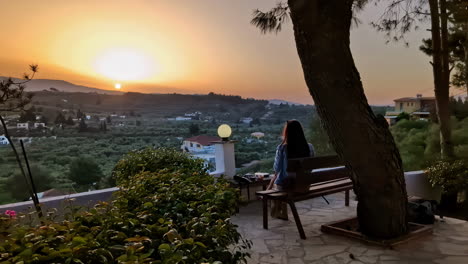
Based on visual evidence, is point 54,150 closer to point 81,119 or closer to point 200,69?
point 81,119

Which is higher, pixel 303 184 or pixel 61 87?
pixel 61 87

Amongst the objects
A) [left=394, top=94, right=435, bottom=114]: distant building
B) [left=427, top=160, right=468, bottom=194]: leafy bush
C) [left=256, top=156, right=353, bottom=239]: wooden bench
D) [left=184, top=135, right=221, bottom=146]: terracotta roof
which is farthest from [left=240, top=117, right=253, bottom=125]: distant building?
[left=394, top=94, right=435, bottom=114]: distant building

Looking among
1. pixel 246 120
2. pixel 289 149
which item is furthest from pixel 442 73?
pixel 246 120

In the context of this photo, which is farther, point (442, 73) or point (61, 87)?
point (61, 87)

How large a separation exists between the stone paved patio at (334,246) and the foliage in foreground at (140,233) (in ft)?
5.52

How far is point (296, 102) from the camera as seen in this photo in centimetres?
952

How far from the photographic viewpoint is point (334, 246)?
3.83 metres

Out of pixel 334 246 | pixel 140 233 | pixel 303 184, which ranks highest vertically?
pixel 140 233

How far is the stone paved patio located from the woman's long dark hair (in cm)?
94

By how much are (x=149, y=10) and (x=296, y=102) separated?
486 cm

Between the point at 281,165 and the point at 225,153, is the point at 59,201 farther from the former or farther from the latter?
the point at 281,165

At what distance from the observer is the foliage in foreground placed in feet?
4.02

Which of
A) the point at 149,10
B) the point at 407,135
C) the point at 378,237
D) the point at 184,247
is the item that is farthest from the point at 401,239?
the point at 407,135

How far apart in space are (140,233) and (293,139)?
3.44 m
